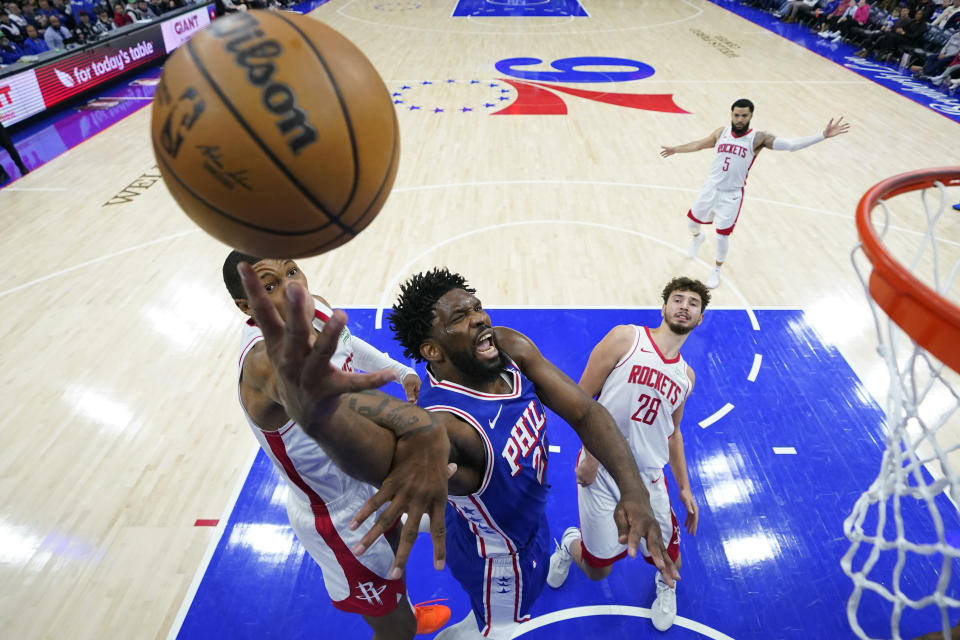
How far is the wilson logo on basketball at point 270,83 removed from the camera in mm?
1354

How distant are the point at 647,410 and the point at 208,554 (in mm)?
2712

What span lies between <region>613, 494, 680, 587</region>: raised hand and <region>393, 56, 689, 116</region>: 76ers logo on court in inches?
375

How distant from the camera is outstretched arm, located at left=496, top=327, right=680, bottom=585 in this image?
175 cm

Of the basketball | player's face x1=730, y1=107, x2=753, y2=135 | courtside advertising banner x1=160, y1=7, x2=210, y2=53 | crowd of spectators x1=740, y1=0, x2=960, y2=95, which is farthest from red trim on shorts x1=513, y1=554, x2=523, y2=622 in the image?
courtside advertising banner x1=160, y1=7, x2=210, y2=53

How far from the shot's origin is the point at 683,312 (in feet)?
10.0

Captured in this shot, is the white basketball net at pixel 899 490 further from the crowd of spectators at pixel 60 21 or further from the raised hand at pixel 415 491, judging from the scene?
the crowd of spectators at pixel 60 21

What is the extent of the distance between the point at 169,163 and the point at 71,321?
16.6 feet

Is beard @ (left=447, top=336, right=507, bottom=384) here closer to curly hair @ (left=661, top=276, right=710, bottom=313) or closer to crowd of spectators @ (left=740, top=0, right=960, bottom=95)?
curly hair @ (left=661, top=276, right=710, bottom=313)

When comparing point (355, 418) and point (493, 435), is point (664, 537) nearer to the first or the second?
point (493, 435)

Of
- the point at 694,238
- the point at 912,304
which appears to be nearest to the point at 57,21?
the point at 694,238

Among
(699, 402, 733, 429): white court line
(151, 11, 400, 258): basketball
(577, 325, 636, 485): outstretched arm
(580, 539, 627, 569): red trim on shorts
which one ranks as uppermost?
(151, 11, 400, 258): basketball

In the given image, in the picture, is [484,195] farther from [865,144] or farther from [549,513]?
[865,144]

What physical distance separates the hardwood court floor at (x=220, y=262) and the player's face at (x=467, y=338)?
7.68 ft

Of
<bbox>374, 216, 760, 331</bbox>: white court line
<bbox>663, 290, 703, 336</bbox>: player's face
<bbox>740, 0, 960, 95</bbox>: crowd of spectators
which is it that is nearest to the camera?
<bbox>663, 290, 703, 336</bbox>: player's face
